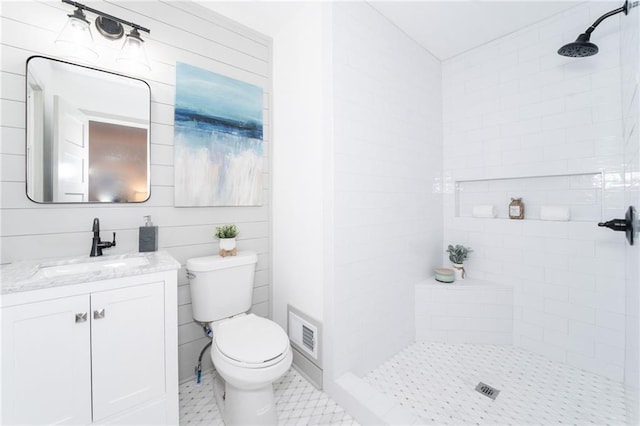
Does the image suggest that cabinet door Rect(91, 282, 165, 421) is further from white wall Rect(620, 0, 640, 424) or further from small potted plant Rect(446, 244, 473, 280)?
small potted plant Rect(446, 244, 473, 280)

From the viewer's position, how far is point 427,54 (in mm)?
2477

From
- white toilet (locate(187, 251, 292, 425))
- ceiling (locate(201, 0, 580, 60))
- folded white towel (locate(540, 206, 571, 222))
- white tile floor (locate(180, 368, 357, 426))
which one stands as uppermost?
ceiling (locate(201, 0, 580, 60))

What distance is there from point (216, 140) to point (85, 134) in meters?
0.70

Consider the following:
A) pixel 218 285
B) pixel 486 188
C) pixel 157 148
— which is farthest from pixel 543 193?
pixel 157 148

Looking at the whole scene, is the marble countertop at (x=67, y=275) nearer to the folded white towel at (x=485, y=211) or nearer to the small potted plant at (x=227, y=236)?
the small potted plant at (x=227, y=236)

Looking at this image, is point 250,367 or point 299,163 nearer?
point 250,367

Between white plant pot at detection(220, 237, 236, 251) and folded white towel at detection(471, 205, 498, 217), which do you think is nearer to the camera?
Answer: white plant pot at detection(220, 237, 236, 251)

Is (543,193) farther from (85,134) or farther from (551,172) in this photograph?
(85,134)

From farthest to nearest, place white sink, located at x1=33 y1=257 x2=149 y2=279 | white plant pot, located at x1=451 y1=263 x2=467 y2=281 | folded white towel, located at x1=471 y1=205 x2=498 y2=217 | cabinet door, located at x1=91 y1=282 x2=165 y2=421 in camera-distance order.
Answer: white plant pot, located at x1=451 y1=263 x2=467 y2=281 < folded white towel, located at x1=471 y1=205 x2=498 y2=217 < white sink, located at x1=33 y1=257 x2=149 y2=279 < cabinet door, located at x1=91 y1=282 x2=165 y2=421

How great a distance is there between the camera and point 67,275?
43.1 inches

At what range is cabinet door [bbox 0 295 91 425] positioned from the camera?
0.97m

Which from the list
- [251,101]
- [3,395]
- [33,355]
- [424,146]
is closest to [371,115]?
[424,146]

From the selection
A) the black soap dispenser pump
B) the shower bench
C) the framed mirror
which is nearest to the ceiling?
the framed mirror

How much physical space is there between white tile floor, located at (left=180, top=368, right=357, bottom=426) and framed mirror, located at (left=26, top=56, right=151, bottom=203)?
1253 mm
